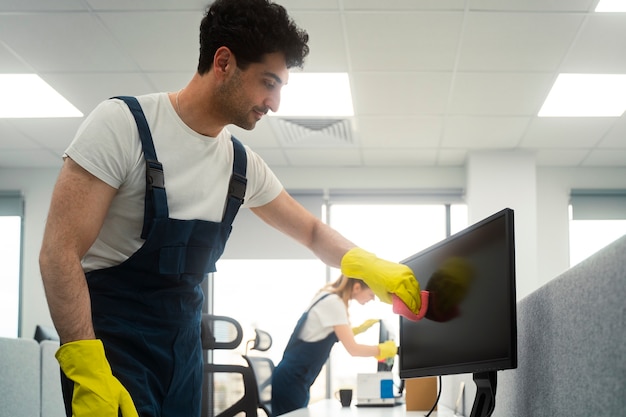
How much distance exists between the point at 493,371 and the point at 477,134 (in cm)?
380

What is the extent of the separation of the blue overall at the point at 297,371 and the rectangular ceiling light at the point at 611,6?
Result: 66.7 inches

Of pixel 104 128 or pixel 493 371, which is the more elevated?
pixel 104 128

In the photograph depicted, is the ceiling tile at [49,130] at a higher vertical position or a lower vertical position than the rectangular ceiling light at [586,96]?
lower

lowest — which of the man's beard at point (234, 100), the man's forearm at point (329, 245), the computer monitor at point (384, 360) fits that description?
the computer monitor at point (384, 360)

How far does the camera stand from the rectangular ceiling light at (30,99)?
4117 mm

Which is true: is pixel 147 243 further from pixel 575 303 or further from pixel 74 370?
pixel 575 303

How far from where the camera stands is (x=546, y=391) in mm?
1082

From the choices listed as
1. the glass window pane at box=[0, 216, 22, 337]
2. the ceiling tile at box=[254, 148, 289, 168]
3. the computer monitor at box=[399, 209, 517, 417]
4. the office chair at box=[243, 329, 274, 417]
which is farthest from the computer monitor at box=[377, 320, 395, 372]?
the glass window pane at box=[0, 216, 22, 337]

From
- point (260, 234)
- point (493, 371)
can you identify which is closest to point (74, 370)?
point (493, 371)

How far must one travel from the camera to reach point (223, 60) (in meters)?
Result: 1.42

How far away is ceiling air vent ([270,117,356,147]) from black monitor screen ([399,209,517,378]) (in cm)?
319

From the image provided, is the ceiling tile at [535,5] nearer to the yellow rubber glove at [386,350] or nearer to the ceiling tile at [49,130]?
the yellow rubber glove at [386,350]

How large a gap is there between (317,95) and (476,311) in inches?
126

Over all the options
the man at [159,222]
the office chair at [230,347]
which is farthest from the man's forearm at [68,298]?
the office chair at [230,347]
